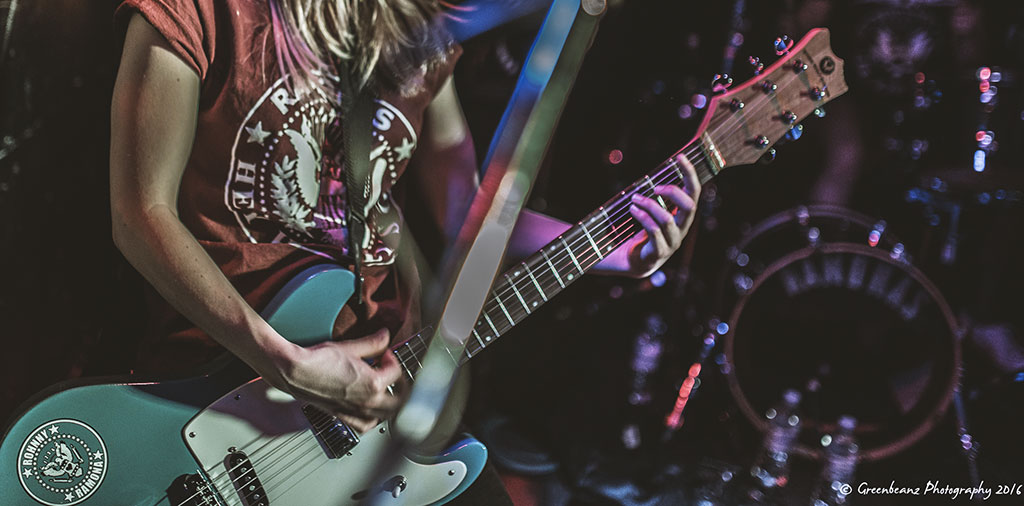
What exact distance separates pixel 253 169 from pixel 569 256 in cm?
65

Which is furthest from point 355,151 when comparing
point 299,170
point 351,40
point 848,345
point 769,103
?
point 848,345

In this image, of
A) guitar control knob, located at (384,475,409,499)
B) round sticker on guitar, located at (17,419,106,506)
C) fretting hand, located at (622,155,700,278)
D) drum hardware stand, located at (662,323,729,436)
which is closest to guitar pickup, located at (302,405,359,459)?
guitar control knob, located at (384,475,409,499)

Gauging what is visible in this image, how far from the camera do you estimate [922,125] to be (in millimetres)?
2412

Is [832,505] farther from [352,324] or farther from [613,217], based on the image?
[352,324]

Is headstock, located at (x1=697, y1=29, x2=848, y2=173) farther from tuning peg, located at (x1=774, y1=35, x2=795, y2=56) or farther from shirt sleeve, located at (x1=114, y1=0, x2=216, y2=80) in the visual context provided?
shirt sleeve, located at (x1=114, y1=0, x2=216, y2=80)

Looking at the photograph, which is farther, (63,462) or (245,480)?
(245,480)

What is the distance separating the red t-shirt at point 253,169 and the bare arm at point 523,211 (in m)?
0.15

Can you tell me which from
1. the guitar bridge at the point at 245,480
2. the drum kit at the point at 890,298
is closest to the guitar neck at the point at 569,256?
the guitar bridge at the point at 245,480

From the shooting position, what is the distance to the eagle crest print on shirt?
1.20 metres

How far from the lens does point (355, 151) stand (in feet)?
4.18

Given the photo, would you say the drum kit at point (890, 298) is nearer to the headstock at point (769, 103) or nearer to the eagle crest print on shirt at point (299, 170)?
the headstock at point (769, 103)

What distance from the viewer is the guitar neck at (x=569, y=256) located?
1329 mm

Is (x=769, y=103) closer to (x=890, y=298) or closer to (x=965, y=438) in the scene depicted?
(x=890, y=298)

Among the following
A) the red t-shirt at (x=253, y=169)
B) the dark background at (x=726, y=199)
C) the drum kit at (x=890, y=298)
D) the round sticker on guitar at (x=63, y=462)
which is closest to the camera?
the round sticker on guitar at (x=63, y=462)
